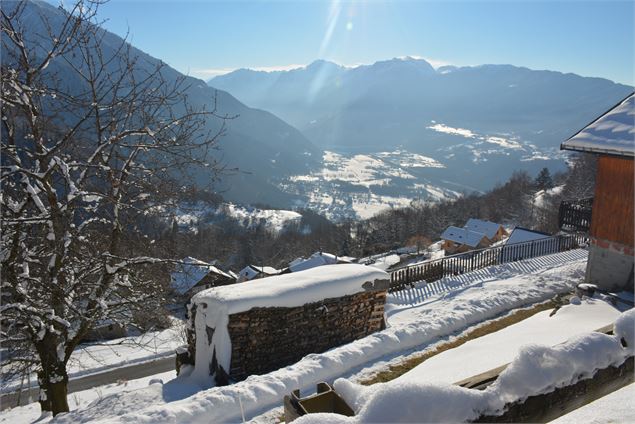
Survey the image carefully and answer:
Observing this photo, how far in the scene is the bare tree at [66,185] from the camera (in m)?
6.66

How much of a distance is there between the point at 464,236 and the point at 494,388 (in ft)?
193

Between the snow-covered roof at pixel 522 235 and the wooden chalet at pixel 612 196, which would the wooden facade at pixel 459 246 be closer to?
the snow-covered roof at pixel 522 235

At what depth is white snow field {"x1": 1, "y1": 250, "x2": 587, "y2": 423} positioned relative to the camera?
20.6 feet

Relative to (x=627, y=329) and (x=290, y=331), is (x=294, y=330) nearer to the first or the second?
(x=290, y=331)

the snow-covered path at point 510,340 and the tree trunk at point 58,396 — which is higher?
the snow-covered path at point 510,340

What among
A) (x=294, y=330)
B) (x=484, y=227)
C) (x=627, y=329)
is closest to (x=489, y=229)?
(x=484, y=227)

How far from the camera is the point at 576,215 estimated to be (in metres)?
13.8

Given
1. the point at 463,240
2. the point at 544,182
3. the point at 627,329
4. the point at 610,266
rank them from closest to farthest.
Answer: the point at 627,329, the point at 610,266, the point at 463,240, the point at 544,182

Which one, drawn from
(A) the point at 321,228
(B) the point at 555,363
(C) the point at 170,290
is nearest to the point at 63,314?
(C) the point at 170,290

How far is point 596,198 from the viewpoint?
12.5 metres

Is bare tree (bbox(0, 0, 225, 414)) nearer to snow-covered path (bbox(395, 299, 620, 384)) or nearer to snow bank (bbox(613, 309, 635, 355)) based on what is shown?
snow-covered path (bbox(395, 299, 620, 384))

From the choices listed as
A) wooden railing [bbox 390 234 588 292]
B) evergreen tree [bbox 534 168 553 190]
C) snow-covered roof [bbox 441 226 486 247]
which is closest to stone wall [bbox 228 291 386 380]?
wooden railing [bbox 390 234 588 292]

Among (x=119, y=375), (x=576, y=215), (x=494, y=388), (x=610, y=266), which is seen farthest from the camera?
(x=119, y=375)

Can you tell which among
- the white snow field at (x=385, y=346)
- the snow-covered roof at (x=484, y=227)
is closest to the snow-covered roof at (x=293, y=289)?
the white snow field at (x=385, y=346)
